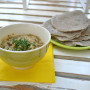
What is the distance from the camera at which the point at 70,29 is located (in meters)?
0.66

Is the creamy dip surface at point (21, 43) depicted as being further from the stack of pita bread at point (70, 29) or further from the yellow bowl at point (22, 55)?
the stack of pita bread at point (70, 29)

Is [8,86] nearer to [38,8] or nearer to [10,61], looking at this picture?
[10,61]

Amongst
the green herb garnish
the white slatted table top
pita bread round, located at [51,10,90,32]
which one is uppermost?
the green herb garnish

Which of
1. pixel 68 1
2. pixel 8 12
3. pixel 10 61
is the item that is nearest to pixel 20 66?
pixel 10 61

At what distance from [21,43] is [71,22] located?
348mm

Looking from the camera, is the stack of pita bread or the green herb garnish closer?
the green herb garnish

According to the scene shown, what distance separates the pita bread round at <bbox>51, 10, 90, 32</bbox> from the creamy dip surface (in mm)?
173

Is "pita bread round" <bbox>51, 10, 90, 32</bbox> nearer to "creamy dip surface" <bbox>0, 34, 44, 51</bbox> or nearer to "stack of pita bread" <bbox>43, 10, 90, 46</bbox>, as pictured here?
"stack of pita bread" <bbox>43, 10, 90, 46</bbox>

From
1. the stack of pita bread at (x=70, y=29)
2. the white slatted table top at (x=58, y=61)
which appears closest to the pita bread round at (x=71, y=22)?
the stack of pita bread at (x=70, y=29)

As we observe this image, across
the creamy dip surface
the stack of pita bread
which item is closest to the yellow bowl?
the creamy dip surface

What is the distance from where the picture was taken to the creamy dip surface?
0.48 meters

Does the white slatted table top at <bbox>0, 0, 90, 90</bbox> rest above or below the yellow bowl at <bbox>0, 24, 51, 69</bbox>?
below

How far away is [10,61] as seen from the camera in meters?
0.43

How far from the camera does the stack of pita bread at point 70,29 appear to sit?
627 mm
